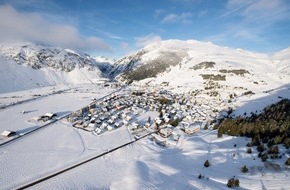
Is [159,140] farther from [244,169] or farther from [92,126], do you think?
[244,169]

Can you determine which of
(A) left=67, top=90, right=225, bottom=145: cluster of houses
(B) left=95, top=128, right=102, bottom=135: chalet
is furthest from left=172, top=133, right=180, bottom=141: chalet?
(B) left=95, top=128, right=102, bottom=135: chalet

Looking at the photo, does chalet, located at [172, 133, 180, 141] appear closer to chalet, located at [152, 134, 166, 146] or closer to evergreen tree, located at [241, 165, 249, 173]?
chalet, located at [152, 134, 166, 146]

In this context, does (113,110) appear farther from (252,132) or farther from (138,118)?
(252,132)

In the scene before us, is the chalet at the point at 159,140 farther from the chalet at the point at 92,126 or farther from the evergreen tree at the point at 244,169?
the evergreen tree at the point at 244,169

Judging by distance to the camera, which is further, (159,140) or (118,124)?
(118,124)

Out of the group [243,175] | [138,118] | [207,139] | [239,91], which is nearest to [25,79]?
[138,118]

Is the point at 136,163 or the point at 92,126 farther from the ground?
the point at 92,126

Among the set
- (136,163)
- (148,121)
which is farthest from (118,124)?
(136,163)

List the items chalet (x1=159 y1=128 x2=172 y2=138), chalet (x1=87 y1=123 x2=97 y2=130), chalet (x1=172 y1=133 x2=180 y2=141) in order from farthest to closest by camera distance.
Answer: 1. chalet (x1=87 y1=123 x2=97 y2=130)
2. chalet (x1=159 y1=128 x2=172 y2=138)
3. chalet (x1=172 y1=133 x2=180 y2=141)
